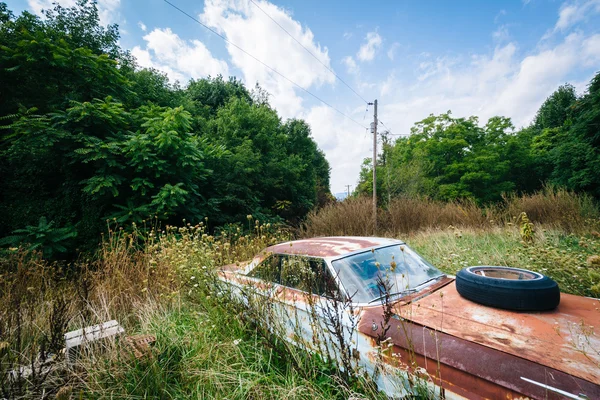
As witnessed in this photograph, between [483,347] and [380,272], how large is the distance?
3.40ft

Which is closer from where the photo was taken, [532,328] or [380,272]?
[532,328]

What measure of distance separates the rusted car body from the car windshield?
0.40 feet

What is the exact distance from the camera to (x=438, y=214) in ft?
36.0

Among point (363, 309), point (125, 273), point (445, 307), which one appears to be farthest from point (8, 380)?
point (445, 307)

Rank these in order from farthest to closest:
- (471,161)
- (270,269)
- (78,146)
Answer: (471,161) < (78,146) < (270,269)

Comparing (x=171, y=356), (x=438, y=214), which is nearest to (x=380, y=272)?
(x=171, y=356)

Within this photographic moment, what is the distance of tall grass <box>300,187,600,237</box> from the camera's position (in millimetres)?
8500

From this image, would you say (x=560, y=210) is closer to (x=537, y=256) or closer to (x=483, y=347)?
(x=537, y=256)

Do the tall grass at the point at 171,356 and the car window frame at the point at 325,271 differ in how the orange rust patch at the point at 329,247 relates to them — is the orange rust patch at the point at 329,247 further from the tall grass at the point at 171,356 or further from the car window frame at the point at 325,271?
the tall grass at the point at 171,356

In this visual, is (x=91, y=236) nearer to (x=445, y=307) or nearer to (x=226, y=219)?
(x=226, y=219)

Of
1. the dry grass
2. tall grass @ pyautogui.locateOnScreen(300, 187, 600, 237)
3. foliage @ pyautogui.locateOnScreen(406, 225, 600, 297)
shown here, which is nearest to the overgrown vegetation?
tall grass @ pyautogui.locateOnScreen(300, 187, 600, 237)

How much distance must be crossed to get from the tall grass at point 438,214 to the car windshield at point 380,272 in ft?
24.4

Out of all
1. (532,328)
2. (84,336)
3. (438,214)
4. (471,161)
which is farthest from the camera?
(471,161)

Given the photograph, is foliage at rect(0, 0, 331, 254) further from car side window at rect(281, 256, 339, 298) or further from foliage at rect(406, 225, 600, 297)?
foliage at rect(406, 225, 600, 297)
